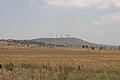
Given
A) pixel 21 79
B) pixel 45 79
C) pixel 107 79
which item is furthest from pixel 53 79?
pixel 107 79

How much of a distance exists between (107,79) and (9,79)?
197 inches

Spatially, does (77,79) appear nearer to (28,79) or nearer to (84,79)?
(84,79)

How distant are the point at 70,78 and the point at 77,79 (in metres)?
0.47

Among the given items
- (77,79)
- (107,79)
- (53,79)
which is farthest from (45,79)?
(107,79)

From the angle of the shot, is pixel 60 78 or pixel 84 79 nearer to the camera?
pixel 60 78

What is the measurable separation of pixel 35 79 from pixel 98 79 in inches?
129

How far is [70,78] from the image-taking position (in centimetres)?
1675

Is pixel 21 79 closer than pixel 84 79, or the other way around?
pixel 21 79

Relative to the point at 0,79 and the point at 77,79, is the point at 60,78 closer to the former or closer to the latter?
the point at 77,79

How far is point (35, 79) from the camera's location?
1634 cm

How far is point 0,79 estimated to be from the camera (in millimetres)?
16750

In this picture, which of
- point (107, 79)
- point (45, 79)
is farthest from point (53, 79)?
point (107, 79)

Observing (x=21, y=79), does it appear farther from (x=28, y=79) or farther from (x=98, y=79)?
(x=98, y=79)

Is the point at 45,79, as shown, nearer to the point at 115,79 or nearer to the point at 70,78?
the point at 70,78
